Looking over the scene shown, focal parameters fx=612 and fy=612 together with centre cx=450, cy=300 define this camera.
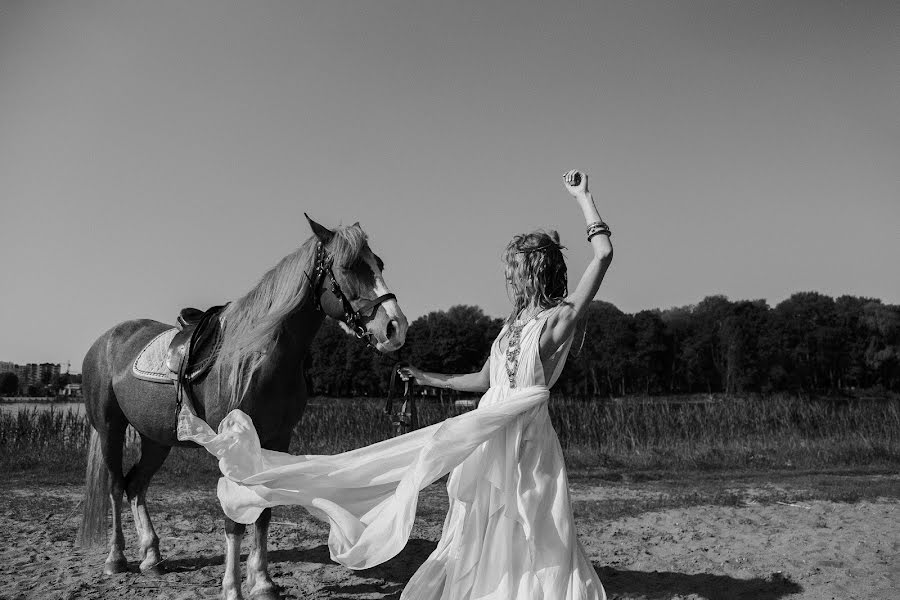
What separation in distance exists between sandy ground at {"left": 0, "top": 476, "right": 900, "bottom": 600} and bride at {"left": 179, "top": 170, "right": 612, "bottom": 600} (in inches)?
64.9

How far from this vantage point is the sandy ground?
456 centimetres

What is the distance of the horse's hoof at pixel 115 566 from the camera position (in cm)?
500

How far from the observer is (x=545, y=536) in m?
2.96

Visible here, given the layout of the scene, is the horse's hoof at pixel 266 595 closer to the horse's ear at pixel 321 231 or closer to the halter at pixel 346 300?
the halter at pixel 346 300

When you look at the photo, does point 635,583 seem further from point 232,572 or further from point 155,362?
point 155,362

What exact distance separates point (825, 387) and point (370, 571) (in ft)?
244

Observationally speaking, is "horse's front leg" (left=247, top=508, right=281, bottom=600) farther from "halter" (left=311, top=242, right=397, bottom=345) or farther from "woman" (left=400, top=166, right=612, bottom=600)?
"woman" (left=400, top=166, right=612, bottom=600)

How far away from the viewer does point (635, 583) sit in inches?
188

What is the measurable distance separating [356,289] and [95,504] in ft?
12.0

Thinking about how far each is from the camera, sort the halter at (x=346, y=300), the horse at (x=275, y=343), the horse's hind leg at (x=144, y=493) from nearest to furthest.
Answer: the halter at (x=346, y=300)
the horse at (x=275, y=343)
the horse's hind leg at (x=144, y=493)

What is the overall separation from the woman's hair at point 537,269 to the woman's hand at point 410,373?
80cm

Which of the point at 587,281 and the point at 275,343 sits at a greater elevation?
the point at 587,281

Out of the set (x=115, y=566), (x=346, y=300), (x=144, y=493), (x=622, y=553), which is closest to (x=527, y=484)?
(x=346, y=300)

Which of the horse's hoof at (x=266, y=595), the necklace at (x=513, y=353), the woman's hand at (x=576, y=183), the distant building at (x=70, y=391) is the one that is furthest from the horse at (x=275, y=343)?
the distant building at (x=70, y=391)
